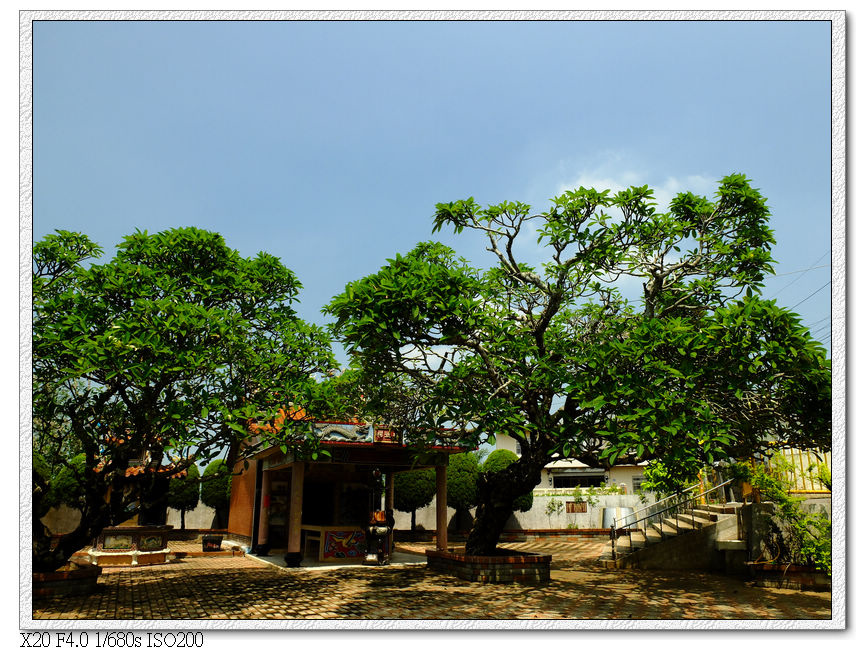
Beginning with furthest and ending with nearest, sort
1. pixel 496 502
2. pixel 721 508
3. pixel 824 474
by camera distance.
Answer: pixel 721 508 → pixel 496 502 → pixel 824 474

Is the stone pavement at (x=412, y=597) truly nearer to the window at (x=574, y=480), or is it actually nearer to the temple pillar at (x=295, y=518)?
the temple pillar at (x=295, y=518)

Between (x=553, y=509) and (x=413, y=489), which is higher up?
(x=413, y=489)

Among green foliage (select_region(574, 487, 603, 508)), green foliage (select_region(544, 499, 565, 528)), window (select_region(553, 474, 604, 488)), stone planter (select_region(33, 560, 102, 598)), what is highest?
stone planter (select_region(33, 560, 102, 598))

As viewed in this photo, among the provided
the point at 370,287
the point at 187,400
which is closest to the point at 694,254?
the point at 370,287

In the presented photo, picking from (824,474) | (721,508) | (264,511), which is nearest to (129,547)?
(264,511)

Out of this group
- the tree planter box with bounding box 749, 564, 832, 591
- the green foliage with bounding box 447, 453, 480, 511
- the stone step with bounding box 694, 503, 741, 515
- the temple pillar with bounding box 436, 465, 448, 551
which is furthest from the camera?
the green foliage with bounding box 447, 453, 480, 511

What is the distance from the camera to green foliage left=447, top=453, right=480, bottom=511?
1906cm

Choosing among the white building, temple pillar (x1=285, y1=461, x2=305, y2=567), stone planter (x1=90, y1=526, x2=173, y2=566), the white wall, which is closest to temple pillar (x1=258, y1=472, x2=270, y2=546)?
stone planter (x1=90, y1=526, x2=173, y2=566)

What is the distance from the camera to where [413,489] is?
60.9 ft

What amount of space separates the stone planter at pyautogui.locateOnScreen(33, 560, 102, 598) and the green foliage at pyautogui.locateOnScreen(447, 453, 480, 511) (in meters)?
12.5

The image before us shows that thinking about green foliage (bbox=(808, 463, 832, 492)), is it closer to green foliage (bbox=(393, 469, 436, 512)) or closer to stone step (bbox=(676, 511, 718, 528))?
stone step (bbox=(676, 511, 718, 528))

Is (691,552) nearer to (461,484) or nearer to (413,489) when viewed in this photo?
(461,484)

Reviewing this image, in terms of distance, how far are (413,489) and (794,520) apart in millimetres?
11946

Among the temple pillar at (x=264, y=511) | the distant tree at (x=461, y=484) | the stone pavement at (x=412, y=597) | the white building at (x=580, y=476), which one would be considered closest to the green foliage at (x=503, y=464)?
the distant tree at (x=461, y=484)
